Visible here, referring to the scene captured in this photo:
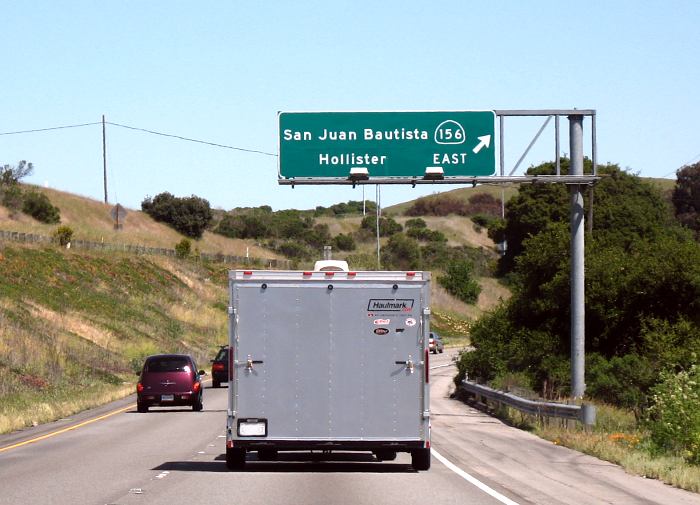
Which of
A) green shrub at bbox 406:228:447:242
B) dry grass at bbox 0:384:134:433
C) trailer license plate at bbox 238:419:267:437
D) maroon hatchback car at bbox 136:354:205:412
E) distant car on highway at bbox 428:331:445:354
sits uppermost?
green shrub at bbox 406:228:447:242

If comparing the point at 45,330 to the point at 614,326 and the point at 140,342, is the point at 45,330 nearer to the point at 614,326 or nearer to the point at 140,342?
the point at 140,342

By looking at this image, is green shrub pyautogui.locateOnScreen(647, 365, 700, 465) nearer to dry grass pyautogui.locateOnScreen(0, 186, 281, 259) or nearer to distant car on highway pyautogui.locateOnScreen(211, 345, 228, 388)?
distant car on highway pyautogui.locateOnScreen(211, 345, 228, 388)

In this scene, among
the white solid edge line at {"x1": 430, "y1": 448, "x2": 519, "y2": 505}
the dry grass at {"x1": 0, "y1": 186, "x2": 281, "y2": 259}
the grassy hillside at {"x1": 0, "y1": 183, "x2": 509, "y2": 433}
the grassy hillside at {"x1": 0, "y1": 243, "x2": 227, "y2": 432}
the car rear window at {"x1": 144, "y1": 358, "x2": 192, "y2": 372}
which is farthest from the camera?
the dry grass at {"x1": 0, "y1": 186, "x2": 281, "y2": 259}

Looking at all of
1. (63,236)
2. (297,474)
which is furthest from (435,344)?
(297,474)

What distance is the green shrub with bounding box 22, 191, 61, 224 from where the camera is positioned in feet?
377

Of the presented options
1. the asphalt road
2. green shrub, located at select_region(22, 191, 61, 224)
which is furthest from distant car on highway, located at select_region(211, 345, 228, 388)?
green shrub, located at select_region(22, 191, 61, 224)

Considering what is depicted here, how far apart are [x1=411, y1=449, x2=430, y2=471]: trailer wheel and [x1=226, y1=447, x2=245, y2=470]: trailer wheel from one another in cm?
262

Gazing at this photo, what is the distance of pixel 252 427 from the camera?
17438 millimetres

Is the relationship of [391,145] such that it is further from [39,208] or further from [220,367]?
[39,208]

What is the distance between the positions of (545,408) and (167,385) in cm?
1257

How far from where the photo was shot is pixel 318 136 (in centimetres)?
3108

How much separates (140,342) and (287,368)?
47.6 meters

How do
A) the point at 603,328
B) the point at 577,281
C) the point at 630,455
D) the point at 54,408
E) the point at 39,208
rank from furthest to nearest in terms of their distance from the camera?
the point at 39,208
the point at 603,328
the point at 54,408
the point at 577,281
the point at 630,455

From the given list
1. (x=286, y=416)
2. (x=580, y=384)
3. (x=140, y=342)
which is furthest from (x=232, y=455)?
(x=140, y=342)
